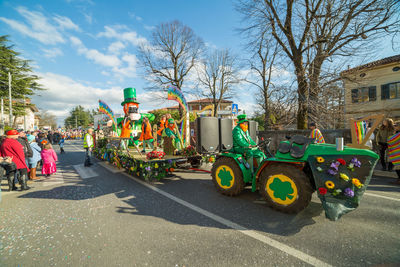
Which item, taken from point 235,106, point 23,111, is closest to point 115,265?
point 235,106

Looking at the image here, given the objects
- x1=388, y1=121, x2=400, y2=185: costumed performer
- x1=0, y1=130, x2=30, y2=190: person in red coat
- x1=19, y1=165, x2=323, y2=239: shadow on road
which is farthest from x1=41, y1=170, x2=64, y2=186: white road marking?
x1=388, y1=121, x2=400, y2=185: costumed performer

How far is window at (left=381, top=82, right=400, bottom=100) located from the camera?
54.7 ft

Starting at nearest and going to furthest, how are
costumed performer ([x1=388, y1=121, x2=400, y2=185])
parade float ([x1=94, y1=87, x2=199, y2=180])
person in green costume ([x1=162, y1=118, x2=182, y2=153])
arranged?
costumed performer ([x1=388, y1=121, x2=400, y2=185])
parade float ([x1=94, y1=87, x2=199, y2=180])
person in green costume ([x1=162, y1=118, x2=182, y2=153])

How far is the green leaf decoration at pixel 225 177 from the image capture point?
12.7ft

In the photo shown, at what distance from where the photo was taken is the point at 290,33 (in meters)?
9.27

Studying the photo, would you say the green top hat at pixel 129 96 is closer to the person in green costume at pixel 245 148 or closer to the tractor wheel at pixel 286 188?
the person in green costume at pixel 245 148

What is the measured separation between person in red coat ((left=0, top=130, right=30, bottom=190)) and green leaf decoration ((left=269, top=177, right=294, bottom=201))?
6.40 meters

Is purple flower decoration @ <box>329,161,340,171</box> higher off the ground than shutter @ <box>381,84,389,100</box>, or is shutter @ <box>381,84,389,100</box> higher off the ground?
shutter @ <box>381,84,389,100</box>

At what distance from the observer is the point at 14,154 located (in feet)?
15.9

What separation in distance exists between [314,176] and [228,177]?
164 cm

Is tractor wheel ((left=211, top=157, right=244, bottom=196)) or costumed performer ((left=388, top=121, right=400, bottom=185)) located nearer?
tractor wheel ((left=211, top=157, right=244, bottom=196))

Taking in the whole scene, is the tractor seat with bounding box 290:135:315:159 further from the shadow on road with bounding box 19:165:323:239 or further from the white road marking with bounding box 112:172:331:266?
the white road marking with bounding box 112:172:331:266

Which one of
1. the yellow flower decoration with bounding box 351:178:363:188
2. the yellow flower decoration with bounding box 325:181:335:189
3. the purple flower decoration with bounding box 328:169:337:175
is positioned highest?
the purple flower decoration with bounding box 328:169:337:175

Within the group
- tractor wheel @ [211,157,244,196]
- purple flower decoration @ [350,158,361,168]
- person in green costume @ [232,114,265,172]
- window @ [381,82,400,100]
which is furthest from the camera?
window @ [381,82,400,100]
